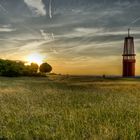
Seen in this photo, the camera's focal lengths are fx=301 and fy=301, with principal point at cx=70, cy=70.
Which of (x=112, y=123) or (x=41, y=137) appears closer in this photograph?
(x=41, y=137)

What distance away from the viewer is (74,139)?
7.38 metres

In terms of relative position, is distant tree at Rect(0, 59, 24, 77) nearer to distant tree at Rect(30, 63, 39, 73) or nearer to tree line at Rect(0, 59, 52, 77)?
tree line at Rect(0, 59, 52, 77)

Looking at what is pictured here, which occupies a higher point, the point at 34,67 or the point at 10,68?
the point at 34,67

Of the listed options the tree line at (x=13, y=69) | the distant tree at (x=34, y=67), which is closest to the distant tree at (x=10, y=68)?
the tree line at (x=13, y=69)

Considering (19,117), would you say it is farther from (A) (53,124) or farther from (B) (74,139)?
(B) (74,139)

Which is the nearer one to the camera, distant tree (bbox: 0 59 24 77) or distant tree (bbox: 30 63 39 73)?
distant tree (bbox: 0 59 24 77)

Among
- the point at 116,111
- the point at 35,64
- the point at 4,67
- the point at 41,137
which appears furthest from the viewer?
the point at 35,64

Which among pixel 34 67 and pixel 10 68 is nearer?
pixel 10 68

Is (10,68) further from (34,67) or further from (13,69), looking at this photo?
(34,67)

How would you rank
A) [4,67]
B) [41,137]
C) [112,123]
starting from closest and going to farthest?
[41,137], [112,123], [4,67]

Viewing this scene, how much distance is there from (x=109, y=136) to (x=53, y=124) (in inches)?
91.2

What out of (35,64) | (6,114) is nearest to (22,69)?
(35,64)

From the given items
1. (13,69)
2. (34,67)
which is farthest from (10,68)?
(34,67)

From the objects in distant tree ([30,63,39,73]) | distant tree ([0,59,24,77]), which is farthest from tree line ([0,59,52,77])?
distant tree ([30,63,39,73])
